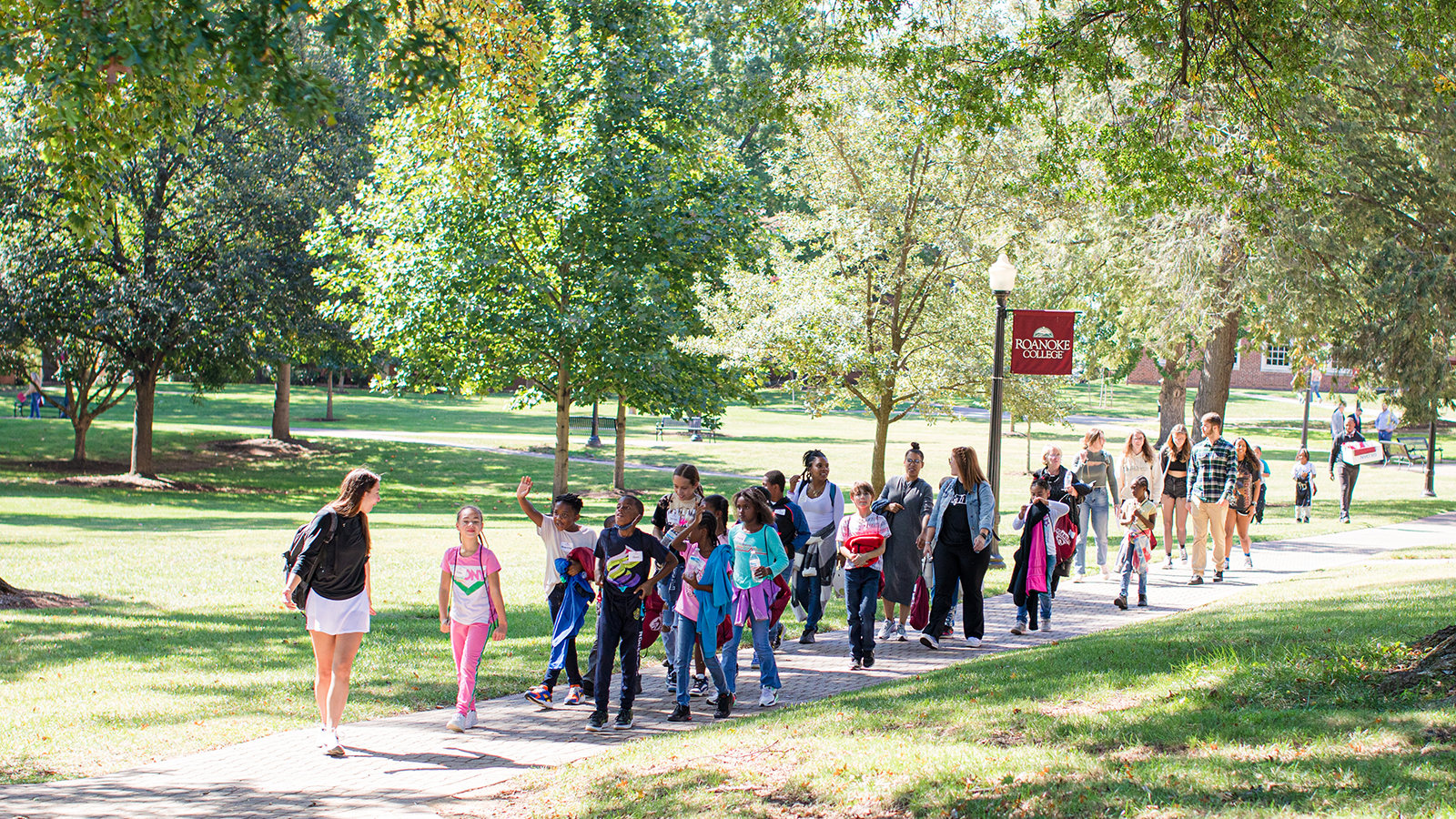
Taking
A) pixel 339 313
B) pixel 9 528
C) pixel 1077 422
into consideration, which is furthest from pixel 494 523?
pixel 1077 422

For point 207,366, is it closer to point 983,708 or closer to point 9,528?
point 9,528

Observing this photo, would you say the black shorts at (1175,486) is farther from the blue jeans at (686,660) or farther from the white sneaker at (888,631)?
the blue jeans at (686,660)

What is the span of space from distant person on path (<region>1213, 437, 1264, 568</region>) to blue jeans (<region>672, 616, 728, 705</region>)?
751 cm

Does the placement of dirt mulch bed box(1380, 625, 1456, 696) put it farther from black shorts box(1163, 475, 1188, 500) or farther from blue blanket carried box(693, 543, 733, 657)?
black shorts box(1163, 475, 1188, 500)

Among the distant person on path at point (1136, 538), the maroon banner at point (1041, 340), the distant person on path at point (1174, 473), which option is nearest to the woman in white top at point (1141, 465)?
the distant person on path at point (1174, 473)

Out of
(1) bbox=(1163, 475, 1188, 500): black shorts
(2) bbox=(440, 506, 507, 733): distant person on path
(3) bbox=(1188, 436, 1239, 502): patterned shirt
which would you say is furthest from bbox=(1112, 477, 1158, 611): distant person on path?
(2) bbox=(440, 506, 507, 733): distant person on path

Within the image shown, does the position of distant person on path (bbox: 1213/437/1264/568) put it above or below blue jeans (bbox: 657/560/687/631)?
above

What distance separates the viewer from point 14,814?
543cm

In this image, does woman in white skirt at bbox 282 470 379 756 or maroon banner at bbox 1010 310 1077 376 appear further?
maroon banner at bbox 1010 310 1077 376

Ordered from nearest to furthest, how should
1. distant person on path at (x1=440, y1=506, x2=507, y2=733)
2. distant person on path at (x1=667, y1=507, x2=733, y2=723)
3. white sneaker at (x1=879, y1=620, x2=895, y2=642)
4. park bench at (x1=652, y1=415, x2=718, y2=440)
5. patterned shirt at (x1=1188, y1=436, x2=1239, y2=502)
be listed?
distant person on path at (x1=440, y1=506, x2=507, y2=733) → distant person on path at (x1=667, y1=507, x2=733, y2=723) → white sneaker at (x1=879, y1=620, x2=895, y2=642) → patterned shirt at (x1=1188, y1=436, x2=1239, y2=502) → park bench at (x1=652, y1=415, x2=718, y2=440)

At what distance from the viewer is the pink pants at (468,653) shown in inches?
283

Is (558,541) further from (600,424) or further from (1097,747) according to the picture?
(600,424)

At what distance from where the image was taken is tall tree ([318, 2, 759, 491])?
19391 mm

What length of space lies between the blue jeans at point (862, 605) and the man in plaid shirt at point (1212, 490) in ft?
17.8
